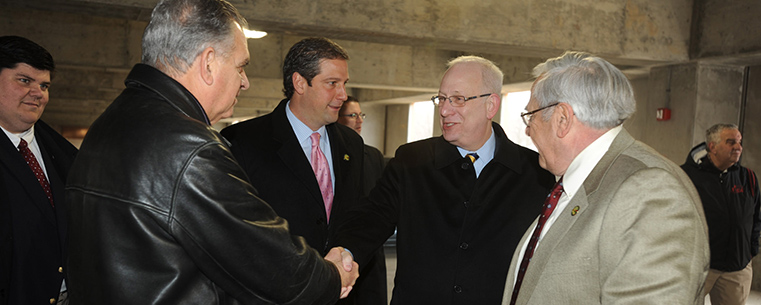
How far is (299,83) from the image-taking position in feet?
8.84

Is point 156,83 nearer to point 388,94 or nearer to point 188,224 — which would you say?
point 188,224

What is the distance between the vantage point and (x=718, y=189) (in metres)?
4.88

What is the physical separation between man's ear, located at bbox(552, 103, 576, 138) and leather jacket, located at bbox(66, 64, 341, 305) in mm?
801

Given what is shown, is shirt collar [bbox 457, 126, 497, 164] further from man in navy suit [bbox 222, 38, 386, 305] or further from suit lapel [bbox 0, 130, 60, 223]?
suit lapel [bbox 0, 130, 60, 223]

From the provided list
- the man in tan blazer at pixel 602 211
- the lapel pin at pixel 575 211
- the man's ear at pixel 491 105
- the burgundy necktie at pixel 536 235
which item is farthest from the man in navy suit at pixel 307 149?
the lapel pin at pixel 575 211

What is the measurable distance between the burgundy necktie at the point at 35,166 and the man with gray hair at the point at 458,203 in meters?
1.29

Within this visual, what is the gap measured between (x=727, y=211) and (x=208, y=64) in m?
4.82

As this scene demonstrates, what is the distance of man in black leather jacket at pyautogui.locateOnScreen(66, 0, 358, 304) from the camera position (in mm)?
1259

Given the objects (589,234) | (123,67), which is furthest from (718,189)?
(123,67)

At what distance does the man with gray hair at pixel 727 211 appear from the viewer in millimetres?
4707

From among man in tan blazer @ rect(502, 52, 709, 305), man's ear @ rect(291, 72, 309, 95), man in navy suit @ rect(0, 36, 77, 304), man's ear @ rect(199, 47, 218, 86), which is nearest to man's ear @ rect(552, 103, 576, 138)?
man in tan blazer @ rect(502, 52, 709, 305)

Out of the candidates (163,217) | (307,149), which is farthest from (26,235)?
(163,217)

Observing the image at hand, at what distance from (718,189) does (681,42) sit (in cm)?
239

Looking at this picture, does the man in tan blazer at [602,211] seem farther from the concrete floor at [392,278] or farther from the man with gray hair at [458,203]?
the concrete floor at [392,278]
